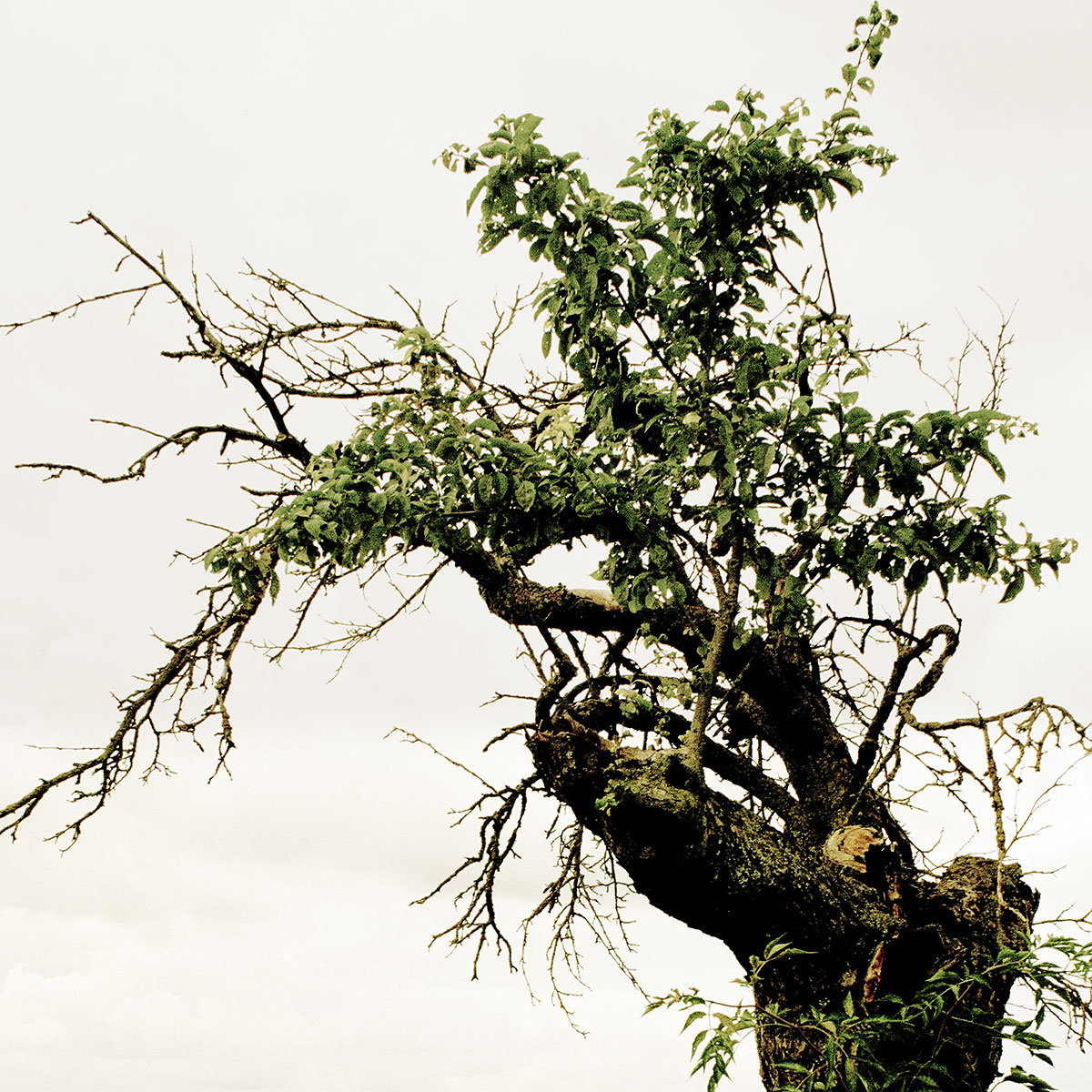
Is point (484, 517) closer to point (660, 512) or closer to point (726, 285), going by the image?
point (660, 512)

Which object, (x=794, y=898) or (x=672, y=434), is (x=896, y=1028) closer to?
(x=794, y=898)

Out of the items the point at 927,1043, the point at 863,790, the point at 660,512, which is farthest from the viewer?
the point at 863,790

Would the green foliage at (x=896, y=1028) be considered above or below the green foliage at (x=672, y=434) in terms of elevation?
below

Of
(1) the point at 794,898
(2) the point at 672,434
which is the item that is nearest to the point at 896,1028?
(1) the point at 794,898

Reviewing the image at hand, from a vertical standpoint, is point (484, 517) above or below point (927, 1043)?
above

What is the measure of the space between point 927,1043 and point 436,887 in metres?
2.56

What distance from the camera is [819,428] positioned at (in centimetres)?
419

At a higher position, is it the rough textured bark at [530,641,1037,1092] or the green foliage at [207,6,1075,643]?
the green foliage at [207,6,1075,643]

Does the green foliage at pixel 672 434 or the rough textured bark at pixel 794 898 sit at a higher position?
the green foliage at pixel 672 434

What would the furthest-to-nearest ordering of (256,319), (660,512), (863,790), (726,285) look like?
(256,319)
(863,790)
(726,285)
(660,512)

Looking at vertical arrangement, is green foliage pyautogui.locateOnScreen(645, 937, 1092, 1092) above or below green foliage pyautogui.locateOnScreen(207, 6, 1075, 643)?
below

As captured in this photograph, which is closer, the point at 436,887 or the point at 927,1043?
the point at 927,1043

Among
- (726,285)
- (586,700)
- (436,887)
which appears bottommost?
(436,887)

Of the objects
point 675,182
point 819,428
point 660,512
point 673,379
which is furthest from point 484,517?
point 675,182
